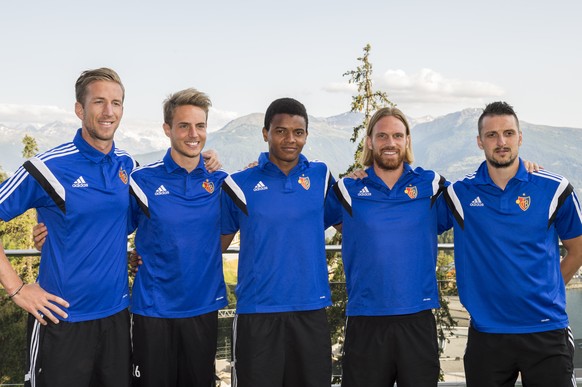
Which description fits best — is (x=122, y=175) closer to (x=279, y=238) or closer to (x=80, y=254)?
(x=80, y=254)

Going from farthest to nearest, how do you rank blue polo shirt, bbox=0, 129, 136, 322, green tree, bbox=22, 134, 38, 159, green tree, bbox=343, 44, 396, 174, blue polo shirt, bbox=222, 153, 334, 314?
1. green tree, bbox=22, 134, 38, 159
2. green tree, bbox=343, 44, 396, 174
3. blue polo shirt, bbox=222, 153, 334, 314
4. blue polo shirt, bbox=0, 129, 136, 322

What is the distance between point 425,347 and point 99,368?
1.76 meters

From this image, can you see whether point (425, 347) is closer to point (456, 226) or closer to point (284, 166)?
point (456, 226)

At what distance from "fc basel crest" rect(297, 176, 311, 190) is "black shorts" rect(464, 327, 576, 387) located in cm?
128

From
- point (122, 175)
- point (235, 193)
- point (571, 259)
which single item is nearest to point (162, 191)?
point (122, 175)

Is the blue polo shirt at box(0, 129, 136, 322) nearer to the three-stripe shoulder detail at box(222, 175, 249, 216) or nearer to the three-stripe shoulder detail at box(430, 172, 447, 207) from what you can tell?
the three-stripe shoulder detail at box(222, 175, 249, 216)

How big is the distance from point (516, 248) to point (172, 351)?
1.97m

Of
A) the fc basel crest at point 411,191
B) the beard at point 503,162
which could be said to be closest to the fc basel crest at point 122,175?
the fc basel crest at point 411,191

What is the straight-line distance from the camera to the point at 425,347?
332 cm

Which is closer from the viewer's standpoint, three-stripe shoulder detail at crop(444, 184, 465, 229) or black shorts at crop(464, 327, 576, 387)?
black shorts at crop(464, 327, 576, 387)

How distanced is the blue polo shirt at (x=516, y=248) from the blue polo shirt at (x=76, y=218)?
6.28 feet

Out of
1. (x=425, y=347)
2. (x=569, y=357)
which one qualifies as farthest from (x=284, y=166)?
(x=569, y=357)

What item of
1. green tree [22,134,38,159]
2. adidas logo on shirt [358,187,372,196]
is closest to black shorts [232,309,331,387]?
adidas logo on shirt [358,187,372,196]

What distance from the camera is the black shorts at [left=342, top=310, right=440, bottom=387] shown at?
10.8 feet
